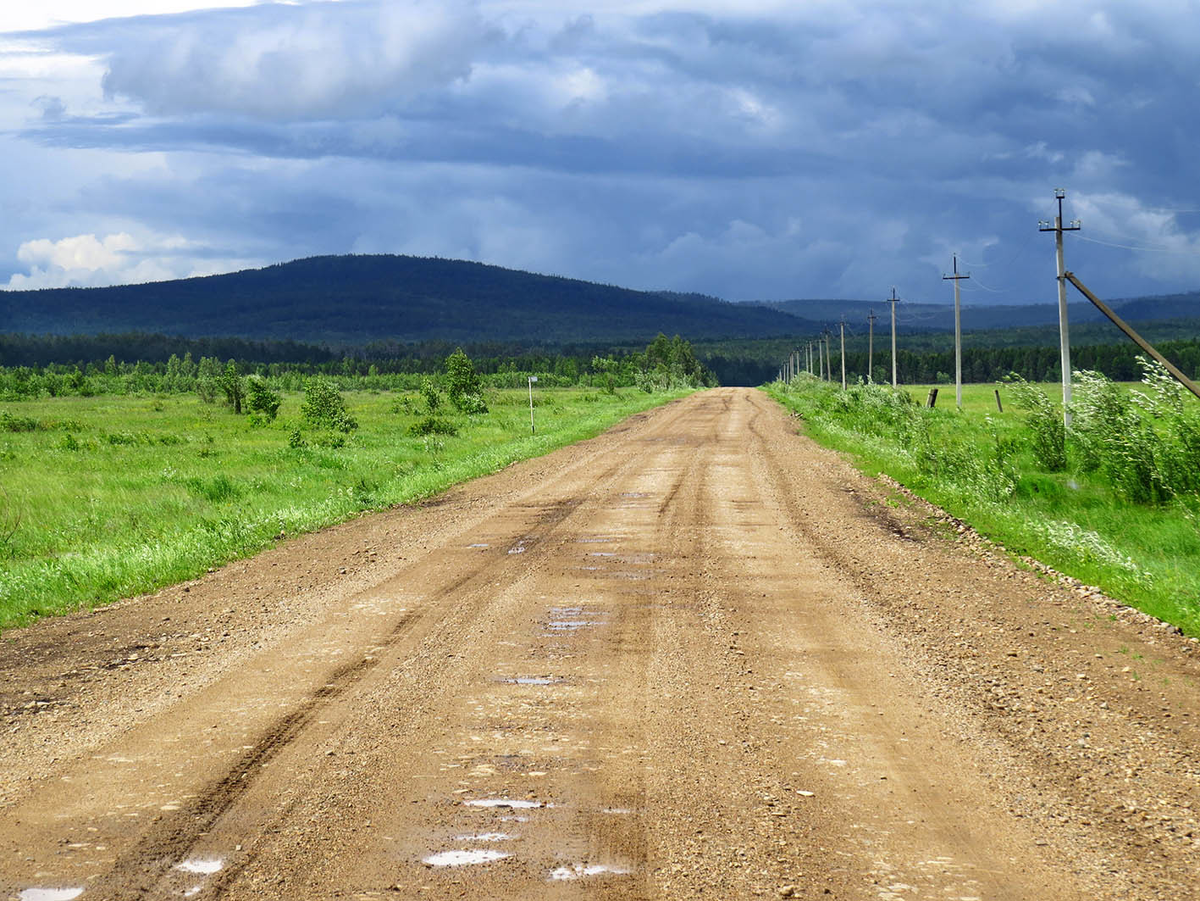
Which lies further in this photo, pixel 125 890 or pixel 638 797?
pixel 638 797

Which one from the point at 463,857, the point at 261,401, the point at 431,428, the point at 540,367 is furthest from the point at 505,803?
the point at 540,367

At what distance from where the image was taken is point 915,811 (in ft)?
16.0

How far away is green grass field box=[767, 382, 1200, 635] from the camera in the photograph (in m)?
9.96

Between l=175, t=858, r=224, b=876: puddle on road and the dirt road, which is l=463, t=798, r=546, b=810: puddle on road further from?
l=175, t=858, r=224, b=876: puddle on road

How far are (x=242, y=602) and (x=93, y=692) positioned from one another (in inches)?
115

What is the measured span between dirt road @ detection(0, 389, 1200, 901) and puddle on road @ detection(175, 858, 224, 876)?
20 millimetres

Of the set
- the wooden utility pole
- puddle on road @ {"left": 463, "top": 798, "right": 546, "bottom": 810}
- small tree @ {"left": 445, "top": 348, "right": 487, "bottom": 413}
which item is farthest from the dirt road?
small tree @ {"left": 445, "top": 348, "right": 487, "bottom": 413}

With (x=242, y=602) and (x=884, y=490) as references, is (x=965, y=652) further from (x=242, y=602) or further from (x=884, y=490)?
(x=884, y=490)

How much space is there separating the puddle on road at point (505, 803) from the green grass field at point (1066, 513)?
5922mm

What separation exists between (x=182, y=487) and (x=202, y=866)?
19108 mm

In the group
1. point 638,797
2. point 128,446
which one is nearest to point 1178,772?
point 638,797

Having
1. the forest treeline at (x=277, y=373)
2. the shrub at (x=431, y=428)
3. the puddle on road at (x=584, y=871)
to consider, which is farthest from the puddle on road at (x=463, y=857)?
the forest treeline at (x=277, y=373)

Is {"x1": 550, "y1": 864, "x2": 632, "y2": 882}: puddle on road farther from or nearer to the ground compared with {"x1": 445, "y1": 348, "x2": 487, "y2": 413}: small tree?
nearer to the ground

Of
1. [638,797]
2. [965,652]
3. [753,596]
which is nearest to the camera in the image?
[638,797]
